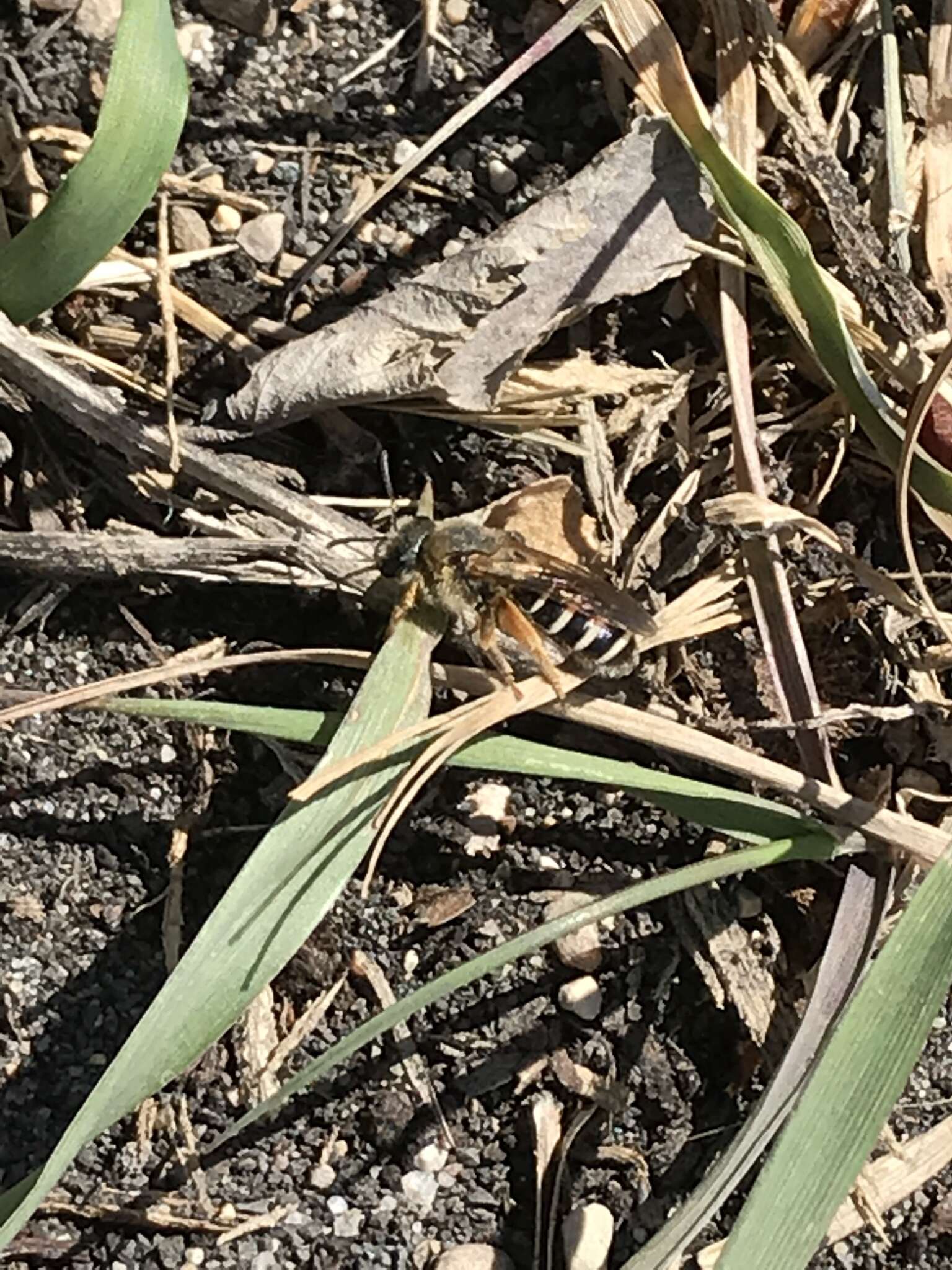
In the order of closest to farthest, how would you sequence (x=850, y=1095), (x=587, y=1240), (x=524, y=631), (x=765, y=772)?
1. (x=850, y=1095)
2. (x=524, y=631)
3. (x=765, y=772)
4. (x=587, y=1240)

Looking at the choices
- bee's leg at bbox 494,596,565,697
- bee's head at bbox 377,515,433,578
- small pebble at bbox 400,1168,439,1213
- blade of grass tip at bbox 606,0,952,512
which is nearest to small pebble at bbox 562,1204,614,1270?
small pebble at bbox 400,1168,439,1213

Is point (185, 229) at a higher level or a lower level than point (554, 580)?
higher

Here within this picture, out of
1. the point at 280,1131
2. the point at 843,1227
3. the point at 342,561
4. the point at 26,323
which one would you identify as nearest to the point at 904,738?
the point at 843,1227

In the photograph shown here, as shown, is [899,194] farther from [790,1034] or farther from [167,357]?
[790,1034]

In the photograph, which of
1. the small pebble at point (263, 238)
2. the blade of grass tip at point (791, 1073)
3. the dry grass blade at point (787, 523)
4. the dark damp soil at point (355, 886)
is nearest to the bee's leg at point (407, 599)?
the dark damp soil at point (355, 886)

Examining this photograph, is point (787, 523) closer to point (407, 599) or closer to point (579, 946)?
point (407, 599)

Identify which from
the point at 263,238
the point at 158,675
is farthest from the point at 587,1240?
the point at 263,238

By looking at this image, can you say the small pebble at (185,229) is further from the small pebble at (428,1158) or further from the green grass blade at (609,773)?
the small pebble at (428,1158)
